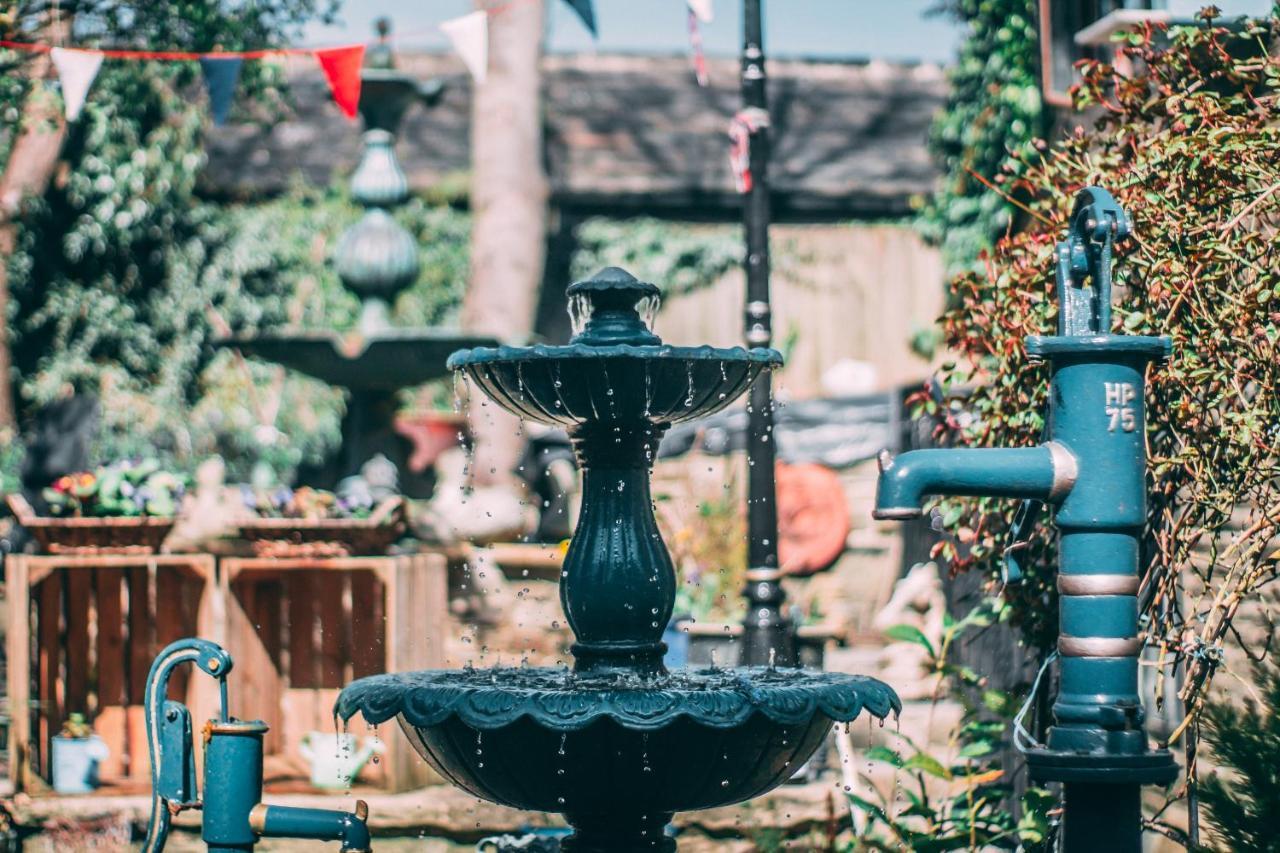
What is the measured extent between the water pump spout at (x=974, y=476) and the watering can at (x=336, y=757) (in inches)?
146

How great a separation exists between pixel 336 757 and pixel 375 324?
3.03 m

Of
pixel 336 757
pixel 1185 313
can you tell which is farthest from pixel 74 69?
pixel 1185 313

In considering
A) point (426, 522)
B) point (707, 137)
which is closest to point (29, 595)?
point (426, 522)

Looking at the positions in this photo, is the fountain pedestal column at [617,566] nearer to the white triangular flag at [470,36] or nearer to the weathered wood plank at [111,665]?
the weathered wood plank at [111,665]

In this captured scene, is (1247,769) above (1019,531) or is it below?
below

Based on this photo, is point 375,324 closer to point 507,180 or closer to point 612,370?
point 507,180

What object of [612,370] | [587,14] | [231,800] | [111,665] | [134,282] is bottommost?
[111,665]

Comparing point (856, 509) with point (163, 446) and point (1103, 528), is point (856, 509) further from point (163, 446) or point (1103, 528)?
point (1103, 528)

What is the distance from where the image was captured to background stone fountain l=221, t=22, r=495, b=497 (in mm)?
8492

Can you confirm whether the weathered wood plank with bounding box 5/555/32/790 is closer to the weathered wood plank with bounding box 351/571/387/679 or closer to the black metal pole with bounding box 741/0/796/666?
the weathered wood plank with bounding box 351/571/387/679

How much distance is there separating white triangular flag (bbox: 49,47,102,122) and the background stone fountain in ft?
5.03

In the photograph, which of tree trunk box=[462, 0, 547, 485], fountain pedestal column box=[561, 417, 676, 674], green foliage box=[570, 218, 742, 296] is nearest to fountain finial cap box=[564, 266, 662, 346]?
fountain pedestal column box=[561, 417, 676, 674]

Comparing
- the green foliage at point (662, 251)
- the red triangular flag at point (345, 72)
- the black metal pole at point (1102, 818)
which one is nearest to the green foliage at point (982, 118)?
the green foliage at point (662, 251)

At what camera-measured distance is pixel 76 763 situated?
6.75 meters
